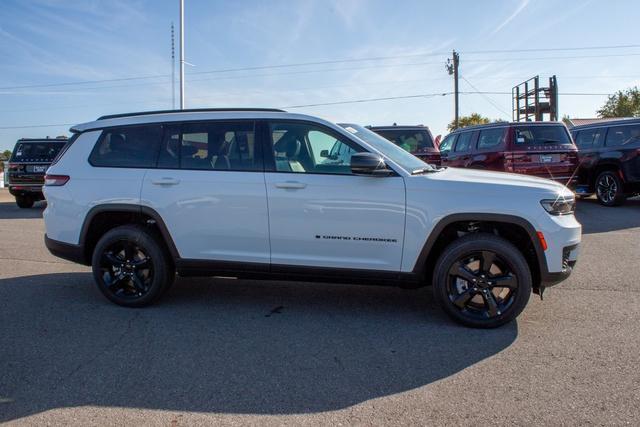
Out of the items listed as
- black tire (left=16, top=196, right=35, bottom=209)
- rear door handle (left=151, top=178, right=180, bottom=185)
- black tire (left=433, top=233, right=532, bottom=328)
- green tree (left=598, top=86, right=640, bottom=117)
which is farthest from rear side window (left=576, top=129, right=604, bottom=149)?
green tree (left=598, top=86, right=640, bottom=117)

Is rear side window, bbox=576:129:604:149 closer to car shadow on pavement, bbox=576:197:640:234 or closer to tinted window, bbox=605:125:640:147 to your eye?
tinted window, bbox=605:125:640:147

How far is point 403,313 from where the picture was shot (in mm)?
4910

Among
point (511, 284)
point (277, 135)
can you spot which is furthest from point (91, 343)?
point (511, 284)

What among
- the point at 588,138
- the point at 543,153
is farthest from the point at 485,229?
the point at 588,138

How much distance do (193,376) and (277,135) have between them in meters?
2.28

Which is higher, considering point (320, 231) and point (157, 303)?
point (320, 231)

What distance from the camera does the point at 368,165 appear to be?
14.2 feet

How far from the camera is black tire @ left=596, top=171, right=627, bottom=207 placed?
38.9ft

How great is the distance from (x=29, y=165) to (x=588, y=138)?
1443 cm

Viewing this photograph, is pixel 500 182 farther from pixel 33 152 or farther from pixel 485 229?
pixel 33 152

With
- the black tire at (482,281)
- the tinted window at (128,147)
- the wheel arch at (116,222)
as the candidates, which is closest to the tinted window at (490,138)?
the black tire at (482,281)

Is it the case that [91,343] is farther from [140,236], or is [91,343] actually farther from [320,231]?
[320,231]

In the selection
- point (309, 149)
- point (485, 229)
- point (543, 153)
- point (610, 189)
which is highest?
point (543, 153)

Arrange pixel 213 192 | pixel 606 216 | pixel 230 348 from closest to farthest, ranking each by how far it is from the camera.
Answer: pixel 230 348 → pixel 213 192 → pixel 606 216
